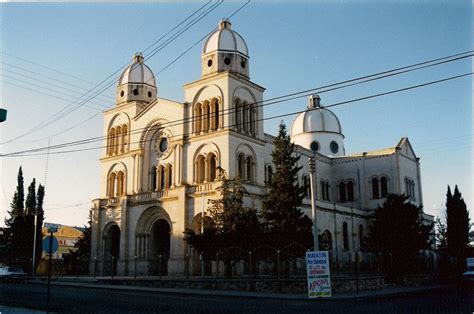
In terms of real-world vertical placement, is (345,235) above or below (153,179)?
below

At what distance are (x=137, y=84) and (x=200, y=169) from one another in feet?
47.3

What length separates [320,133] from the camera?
6875cm

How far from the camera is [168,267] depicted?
140 feet

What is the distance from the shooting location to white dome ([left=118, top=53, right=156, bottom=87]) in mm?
53750

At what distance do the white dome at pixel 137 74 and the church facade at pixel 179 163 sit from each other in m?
0.11

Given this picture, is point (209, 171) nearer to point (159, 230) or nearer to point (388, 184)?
point (159, 230)

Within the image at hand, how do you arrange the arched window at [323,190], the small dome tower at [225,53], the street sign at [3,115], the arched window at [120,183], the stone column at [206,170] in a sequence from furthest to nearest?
the arched window at [323,190] < the arched window at [120,183] < the small dome tower at [225,53] < the stone column at [206,170] < the street sign at [3,115]

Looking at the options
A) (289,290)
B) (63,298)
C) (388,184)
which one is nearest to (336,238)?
(388,184)

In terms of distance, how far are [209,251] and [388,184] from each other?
3342 cm

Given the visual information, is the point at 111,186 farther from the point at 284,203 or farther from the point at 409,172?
the point at 409,172

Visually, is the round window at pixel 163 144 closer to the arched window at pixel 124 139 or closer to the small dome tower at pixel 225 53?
the arched window at pixel 124 139

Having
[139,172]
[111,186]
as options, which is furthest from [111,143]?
[139,172]

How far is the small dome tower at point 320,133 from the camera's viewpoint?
68.4 m

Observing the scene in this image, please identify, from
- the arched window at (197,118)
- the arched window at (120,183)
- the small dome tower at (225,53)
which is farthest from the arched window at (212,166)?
the arched window at (120,183)
